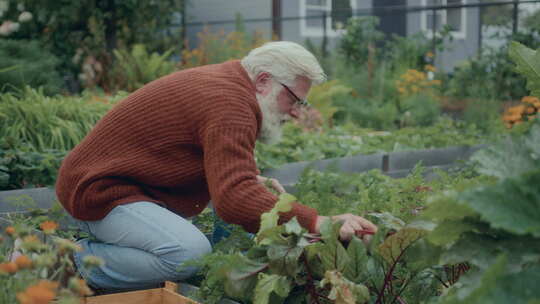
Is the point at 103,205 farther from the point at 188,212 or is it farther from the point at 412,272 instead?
the point at 412,272

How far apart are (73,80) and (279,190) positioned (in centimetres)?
787

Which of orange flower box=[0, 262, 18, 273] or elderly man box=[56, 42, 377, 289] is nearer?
orange flower box=[0, 262, 18, 273]

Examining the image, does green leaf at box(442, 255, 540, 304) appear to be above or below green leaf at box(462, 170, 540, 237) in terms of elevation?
below

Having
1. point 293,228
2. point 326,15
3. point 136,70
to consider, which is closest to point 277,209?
point 293,228

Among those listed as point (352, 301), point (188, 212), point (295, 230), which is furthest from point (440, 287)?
point (188, 212)

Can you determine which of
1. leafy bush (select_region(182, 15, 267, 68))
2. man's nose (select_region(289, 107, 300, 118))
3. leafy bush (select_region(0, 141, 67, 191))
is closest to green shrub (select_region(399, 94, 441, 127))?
leafy bush (select_region(182, 15, 267, 68))

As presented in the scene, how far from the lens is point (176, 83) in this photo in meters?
2.53

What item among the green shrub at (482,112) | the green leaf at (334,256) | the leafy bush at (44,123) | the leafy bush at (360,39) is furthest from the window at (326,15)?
the green leaf at (334,256)

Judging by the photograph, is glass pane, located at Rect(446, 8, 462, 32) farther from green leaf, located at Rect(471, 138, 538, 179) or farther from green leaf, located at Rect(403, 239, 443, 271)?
green leaf, located at Rect(471, 138, 538, 179)

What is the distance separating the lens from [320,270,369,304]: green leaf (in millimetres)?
1771

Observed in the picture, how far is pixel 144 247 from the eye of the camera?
2459 millimetres

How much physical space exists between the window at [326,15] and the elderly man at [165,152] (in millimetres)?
7431

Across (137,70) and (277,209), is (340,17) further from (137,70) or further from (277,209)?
(277,209)

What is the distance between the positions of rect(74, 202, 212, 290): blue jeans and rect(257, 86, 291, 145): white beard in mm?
468
